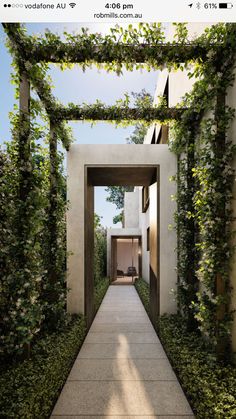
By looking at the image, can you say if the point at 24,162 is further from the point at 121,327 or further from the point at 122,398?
the point at 121,327

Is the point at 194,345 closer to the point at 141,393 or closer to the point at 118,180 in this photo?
the point at 141,393

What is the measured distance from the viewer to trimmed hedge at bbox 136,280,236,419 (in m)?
2.38

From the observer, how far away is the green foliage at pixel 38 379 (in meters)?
2.30

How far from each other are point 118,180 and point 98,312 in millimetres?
3616

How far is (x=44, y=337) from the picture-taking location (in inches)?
155

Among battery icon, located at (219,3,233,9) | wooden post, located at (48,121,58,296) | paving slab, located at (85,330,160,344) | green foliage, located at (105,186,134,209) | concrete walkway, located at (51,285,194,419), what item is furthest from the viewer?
green foliage, located at (105,186,134,209)

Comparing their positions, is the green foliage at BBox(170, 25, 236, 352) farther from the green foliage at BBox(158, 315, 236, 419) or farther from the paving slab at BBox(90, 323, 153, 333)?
the paving slab at BBox(90, 323, 153, 333)

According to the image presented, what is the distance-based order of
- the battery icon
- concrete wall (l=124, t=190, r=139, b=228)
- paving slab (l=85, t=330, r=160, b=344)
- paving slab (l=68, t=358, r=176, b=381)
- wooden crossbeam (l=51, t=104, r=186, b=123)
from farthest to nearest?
concrete wall (l=124, t=190, r=139, b=228), paving slab (l=85, t=330, r=160, b=344), wooden crossbeam (l=51, t=104, r=186, b=123), paving slab (l=68, t=358, r=176, b=381), the battery icon

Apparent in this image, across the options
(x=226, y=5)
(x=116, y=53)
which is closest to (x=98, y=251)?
(x=116, y=53)

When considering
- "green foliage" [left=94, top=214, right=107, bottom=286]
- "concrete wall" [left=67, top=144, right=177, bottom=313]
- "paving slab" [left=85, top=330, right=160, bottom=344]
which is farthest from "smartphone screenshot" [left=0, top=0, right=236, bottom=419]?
"green foliage" [left=94, top=214, right=107, bottom=286]

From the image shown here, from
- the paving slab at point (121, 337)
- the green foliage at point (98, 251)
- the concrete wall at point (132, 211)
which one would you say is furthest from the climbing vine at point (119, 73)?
the concrete wall at point (132, 211)

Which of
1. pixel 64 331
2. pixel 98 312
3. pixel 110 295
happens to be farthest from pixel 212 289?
pixel 110 295

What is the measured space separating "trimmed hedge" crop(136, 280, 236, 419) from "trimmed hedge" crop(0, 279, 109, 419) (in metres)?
1.46

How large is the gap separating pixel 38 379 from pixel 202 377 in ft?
5.36
